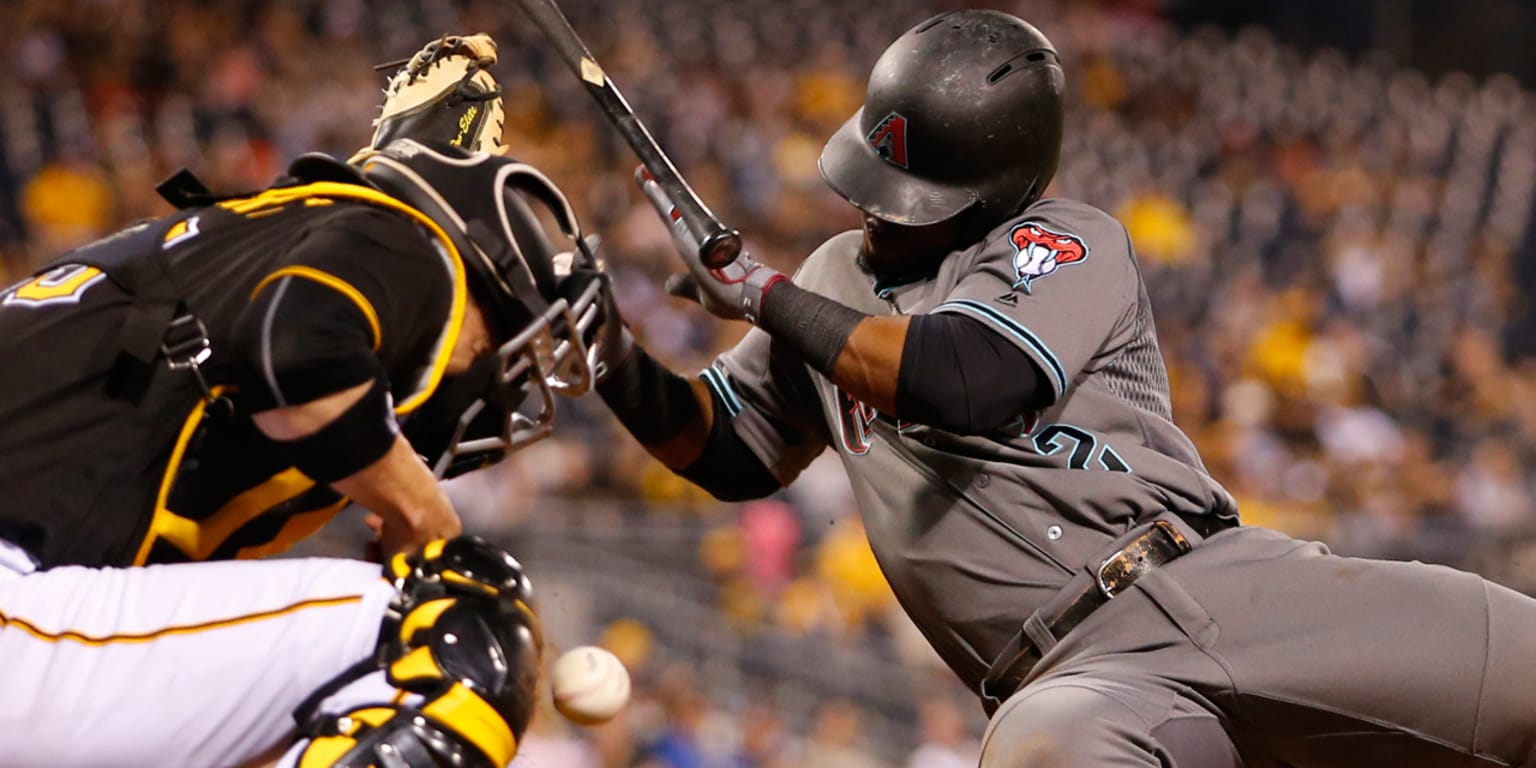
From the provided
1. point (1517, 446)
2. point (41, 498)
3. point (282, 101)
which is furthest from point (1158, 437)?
point (1517, 446)

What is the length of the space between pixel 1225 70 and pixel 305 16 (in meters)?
8.49

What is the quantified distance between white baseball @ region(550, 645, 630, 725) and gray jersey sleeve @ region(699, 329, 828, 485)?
3.59ft

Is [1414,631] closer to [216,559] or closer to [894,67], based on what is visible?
[894,67]

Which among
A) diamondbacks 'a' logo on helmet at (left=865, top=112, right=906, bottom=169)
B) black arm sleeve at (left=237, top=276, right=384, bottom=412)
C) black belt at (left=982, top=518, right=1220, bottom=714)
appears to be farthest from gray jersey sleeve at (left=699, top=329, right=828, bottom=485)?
black arm sleeve at (left=237, top=276, right=384, bottom=412)

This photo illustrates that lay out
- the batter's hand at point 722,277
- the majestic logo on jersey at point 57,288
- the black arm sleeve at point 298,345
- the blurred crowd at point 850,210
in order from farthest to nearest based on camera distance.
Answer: the blurred crowd at point 850,210, the batter's hand at point 722,277, the majestic logo on jersey at point 57,288, the black arm sleeve at point 298,345

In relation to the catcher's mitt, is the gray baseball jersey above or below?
below

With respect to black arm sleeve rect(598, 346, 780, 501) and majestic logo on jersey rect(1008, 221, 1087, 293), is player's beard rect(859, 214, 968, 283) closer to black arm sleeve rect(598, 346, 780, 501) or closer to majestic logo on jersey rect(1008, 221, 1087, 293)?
majestic logo on jersey rect(1008, 221, 1087, 293)

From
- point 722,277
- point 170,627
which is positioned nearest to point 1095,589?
point 722,277

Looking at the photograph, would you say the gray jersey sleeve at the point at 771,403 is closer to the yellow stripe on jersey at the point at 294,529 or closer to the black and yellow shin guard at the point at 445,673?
the yellow stripe on jersey at the point at 294,529

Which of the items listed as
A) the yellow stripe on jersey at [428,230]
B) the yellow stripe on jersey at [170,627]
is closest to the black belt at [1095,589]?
the yellow stripe on jersey at [428,230]

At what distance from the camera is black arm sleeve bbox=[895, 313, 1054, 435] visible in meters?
2.93

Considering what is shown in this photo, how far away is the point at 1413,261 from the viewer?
42.8 feet

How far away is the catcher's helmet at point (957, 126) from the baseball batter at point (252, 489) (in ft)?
3.02

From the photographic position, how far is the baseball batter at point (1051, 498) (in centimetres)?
290
